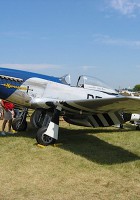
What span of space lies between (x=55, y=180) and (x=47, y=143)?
272 centimetres

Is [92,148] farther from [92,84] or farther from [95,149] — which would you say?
[92,84]

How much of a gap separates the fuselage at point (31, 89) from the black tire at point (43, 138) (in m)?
1.04

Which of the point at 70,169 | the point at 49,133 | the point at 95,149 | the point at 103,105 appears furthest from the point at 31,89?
the point at 70,169

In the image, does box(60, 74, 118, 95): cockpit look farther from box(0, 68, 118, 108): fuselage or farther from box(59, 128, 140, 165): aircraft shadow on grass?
box(59, 128, 140, 165): aircraft shadow on grass

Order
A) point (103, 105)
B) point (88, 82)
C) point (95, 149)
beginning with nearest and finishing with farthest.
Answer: point (103, 105) → point (95, 149) → point (88, 82)

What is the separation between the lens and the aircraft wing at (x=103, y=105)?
6184mm

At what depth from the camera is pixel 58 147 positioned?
301 inches

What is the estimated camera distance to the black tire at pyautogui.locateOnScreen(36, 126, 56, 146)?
7.62 m

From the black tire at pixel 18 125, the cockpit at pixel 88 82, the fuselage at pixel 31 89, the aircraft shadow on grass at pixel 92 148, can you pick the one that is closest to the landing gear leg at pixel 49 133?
the aircraft shadow on grass at pixel 92 148

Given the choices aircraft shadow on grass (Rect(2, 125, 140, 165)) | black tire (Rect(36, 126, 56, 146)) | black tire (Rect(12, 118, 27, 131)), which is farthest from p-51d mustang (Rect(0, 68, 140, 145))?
black tire (Rect(12, 118, 27, 131))

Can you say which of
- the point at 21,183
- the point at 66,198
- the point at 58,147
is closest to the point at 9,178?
the point at 21,183

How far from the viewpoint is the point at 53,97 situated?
338 inches

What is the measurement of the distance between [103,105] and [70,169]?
2.10m

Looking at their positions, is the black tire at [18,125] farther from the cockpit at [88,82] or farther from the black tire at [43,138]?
the black tire at [43,138]
